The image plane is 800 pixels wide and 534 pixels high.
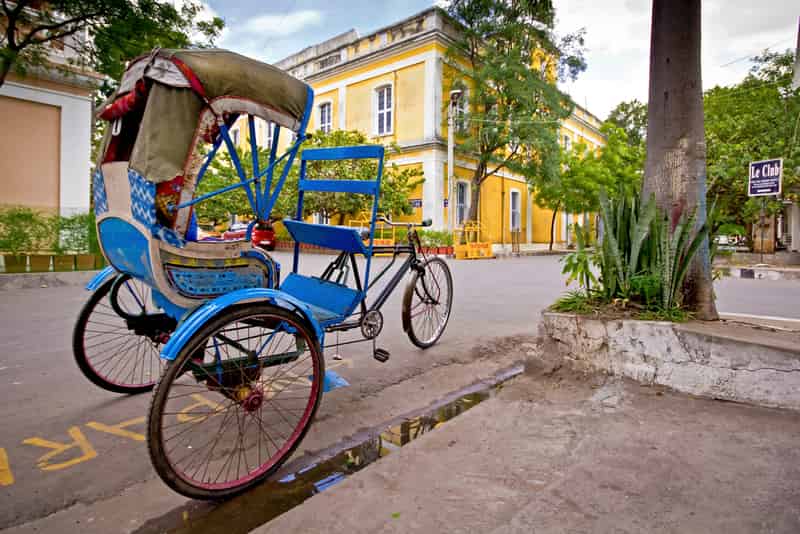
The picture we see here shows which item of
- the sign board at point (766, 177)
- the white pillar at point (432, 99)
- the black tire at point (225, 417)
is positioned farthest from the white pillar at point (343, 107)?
the black tire at point (225, 417)

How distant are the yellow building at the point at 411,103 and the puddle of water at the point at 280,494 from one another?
19.9 meters

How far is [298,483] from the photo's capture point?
7.73 feet

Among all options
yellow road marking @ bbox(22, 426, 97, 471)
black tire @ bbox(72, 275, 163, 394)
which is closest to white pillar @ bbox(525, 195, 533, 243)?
black tire @ bbox(72, 275, 163, 394)

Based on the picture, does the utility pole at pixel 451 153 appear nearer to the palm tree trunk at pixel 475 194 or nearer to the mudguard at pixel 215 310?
the palm tree trunk at pixel 475 194

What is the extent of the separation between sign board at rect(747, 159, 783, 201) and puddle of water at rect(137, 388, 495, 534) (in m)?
12.9

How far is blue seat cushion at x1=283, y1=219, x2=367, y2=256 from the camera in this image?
338 cm

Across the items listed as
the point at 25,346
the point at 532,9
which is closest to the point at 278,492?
the point at 25,346

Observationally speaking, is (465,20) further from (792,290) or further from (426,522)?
(426,522)

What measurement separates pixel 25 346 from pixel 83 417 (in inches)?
90.2

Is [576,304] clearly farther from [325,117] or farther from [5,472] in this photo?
[325,117]

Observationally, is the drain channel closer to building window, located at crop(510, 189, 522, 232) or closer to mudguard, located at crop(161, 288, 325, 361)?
mudguard, located at crop(161, 288, 325, 361)

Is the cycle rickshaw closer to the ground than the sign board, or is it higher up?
closer to the ground

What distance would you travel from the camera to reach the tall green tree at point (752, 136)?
14.6m

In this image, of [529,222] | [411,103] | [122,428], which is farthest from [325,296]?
[529,222]
